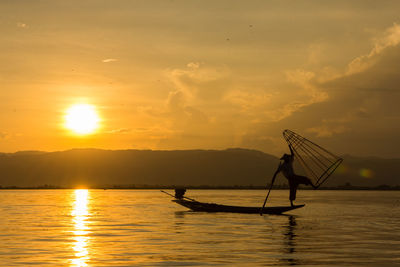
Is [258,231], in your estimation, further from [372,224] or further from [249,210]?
[249,210]

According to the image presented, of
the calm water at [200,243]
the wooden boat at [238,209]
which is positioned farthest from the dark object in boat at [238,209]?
the calm water at [200,243]

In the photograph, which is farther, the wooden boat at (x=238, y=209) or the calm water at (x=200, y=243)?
the wooden boat at (x=238, y=209)

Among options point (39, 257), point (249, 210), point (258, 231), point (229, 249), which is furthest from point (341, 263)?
point (249, 210)

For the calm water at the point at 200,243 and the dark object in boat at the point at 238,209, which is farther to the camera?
the dark object in boat at the point at 238,209

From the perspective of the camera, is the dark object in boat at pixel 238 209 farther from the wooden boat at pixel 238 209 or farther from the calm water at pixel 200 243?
the calm water at pixel 200 243

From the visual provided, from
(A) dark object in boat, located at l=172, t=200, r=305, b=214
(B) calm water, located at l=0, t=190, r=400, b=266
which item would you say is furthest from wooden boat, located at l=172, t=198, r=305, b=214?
(B) calm water, located at l=0, t=190, r=400, b=266

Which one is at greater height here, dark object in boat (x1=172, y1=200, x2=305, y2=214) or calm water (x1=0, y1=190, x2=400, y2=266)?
dark object in boat (x1=172, y1=200, x2=305, y2=214)

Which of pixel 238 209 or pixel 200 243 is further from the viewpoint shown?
pixel 238 209

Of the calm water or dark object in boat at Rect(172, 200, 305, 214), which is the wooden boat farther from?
the calm water

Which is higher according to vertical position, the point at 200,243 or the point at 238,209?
the point at 238,209

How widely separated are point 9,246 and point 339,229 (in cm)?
2169

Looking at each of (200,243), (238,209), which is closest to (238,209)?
(238,209)

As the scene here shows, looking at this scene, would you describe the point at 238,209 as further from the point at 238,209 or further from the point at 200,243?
the point at 200,243

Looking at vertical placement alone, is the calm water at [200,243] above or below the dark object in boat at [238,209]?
below
